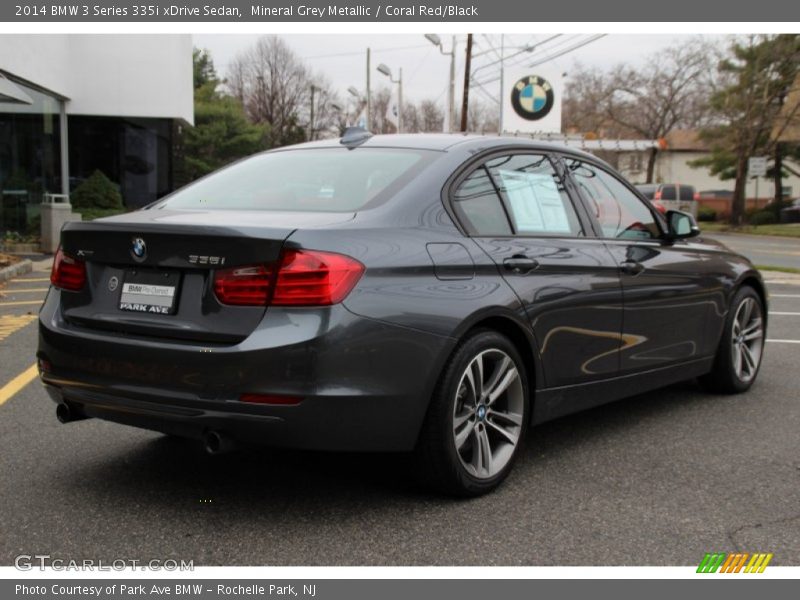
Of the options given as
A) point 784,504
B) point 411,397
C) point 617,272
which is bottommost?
point 784,504

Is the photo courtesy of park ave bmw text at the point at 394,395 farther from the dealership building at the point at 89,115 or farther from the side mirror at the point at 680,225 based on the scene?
the dealership building at the point at 89,115

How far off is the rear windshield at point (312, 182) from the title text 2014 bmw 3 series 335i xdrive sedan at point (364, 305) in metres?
0.01

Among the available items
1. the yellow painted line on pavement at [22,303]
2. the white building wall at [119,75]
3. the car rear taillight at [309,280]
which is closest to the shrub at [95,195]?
the white building wall at [119,75]

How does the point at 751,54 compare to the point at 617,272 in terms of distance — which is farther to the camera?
the point at 751,54

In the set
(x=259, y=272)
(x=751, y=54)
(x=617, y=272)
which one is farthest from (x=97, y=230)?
(x=751, y=54)

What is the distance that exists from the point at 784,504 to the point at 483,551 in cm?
149

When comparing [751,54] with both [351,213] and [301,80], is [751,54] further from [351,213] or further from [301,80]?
[351,213]

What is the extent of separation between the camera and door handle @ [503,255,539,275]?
4.00 m

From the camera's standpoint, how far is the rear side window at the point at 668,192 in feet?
122

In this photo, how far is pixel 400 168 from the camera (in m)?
4.05

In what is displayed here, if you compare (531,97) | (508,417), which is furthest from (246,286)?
(531,97)

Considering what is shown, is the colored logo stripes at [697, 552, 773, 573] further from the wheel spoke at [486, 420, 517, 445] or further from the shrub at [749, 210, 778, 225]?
the shrub at [749, 210, 778, 225]

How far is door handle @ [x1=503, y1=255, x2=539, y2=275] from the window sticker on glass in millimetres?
210

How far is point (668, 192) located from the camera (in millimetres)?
37562
